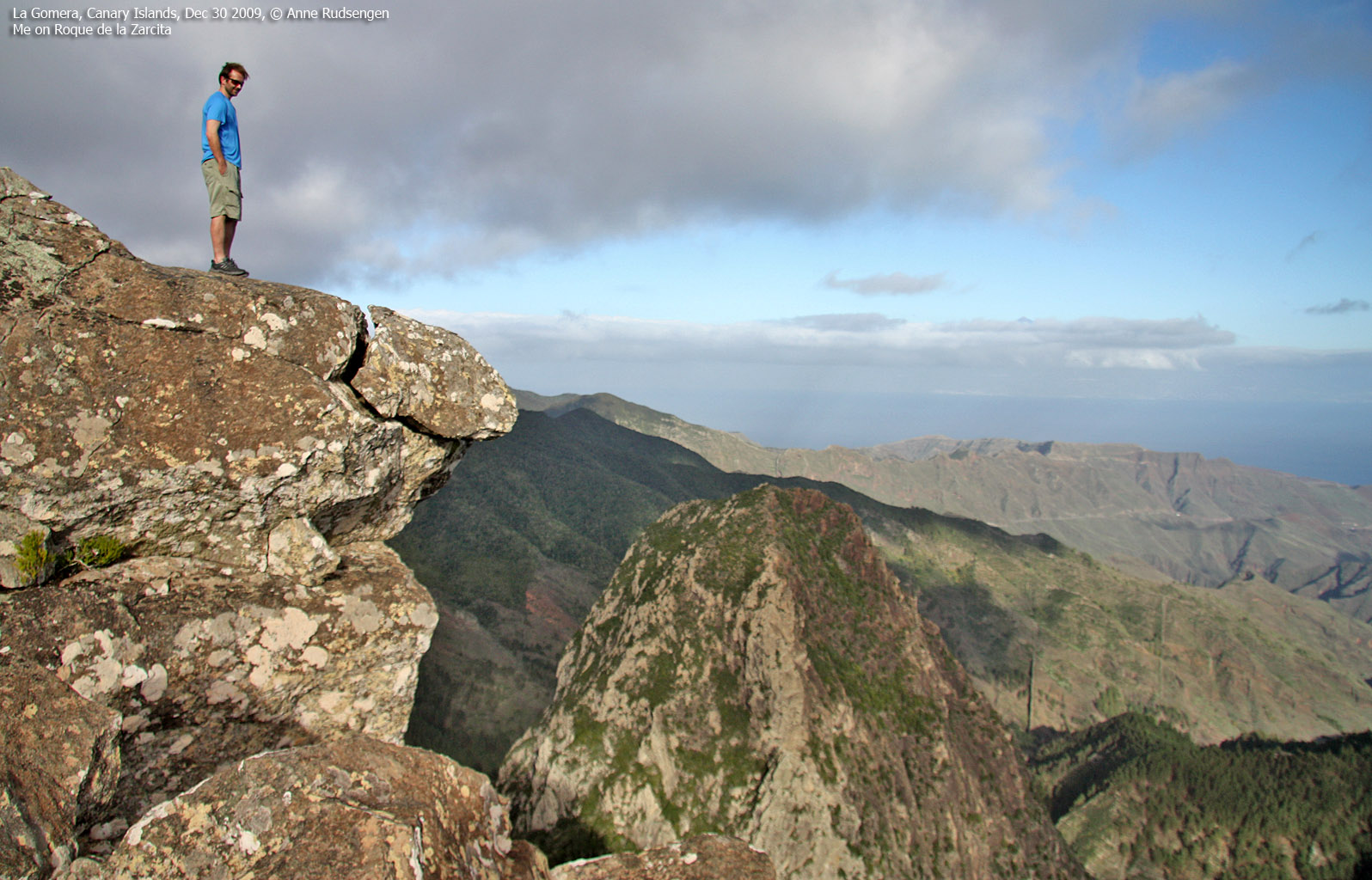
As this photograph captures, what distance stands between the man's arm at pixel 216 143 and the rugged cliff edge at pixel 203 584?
288 cm

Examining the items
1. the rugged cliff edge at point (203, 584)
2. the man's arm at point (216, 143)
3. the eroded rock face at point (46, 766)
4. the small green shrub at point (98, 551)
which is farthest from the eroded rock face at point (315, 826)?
the man's arm at point (216, 143)

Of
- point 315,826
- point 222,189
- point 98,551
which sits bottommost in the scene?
point 315,826

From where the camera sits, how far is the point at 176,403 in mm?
7867

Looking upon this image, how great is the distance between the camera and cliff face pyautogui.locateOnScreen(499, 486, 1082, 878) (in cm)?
3941

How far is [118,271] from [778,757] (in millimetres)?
42127

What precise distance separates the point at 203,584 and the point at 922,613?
126m

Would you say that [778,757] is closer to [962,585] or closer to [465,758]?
[465,758]

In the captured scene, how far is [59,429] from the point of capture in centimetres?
721

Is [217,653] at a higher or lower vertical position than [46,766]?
higher

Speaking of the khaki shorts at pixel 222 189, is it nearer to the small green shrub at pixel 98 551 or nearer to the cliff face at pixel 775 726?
the small green shrub at pixel 98 551

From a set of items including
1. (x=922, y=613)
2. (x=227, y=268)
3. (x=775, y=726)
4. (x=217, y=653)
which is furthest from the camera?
(x=922, y=613)

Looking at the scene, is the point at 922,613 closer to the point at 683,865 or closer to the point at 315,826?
the point at 683,865

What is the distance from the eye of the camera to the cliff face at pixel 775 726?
39406mm

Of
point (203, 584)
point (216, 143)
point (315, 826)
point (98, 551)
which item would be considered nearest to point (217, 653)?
point (203, 584)
